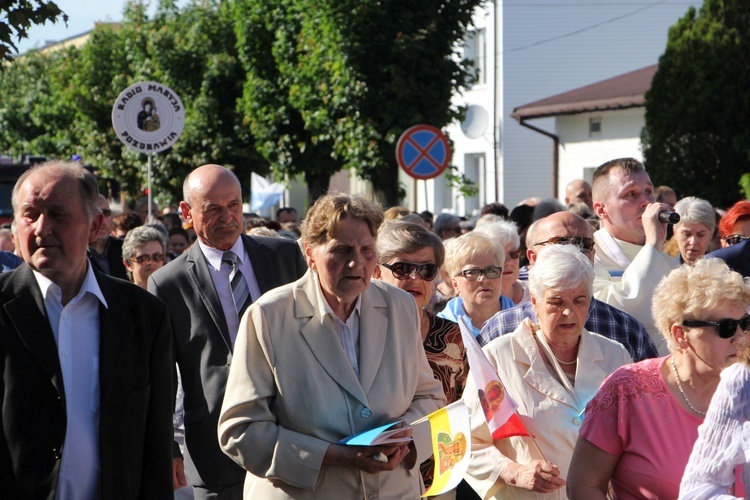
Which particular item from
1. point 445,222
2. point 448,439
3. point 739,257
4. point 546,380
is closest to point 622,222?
point 739,257

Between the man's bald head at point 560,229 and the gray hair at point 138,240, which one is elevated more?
the man's bald head at point 560,229

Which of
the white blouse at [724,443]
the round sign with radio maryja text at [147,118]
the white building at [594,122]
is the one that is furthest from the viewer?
the white building at [594,122]

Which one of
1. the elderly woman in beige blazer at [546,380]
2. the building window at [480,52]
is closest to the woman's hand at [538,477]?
the elderly woman in beige blazer at [546,380]

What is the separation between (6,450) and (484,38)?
A: 3384 cm

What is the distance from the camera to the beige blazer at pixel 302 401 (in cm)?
427

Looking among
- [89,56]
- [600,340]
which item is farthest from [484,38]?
[600,340]

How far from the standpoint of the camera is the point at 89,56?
39188 mm

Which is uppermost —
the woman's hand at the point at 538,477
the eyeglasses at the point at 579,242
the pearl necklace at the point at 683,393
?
the eyeglasses at the point at 579,242

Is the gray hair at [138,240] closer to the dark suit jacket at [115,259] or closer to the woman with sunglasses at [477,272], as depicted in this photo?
the dark suit jacket at [115,259]

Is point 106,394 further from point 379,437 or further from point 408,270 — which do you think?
point 408,270

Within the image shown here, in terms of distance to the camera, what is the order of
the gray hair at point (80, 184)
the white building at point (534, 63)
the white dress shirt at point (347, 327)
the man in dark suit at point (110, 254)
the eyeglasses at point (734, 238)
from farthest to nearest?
the white building at point (534, 63)
the man in dark suit at point (110, 254)
the eyeglasses at point (734, 238)
the white dress shirt at point (347, 327)
the gray hair at point (80, 184)

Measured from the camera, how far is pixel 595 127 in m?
30.1

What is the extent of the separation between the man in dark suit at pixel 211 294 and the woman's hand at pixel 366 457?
4.98 ft

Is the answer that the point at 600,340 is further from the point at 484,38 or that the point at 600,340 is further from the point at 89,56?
the point at 89,56
